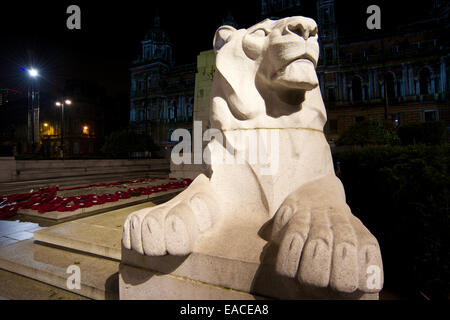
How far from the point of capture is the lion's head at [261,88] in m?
1.71

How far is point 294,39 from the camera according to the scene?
5.28 feet

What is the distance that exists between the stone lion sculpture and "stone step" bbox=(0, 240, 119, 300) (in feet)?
3.73

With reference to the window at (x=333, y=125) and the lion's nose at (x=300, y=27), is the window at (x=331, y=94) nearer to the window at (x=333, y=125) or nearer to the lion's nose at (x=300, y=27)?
the window at (x=333, y=125)

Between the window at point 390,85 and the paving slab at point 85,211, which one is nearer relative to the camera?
the paving slab at point 85,211

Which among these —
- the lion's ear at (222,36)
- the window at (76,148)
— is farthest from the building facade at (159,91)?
A: the lion's ear at (222,36)

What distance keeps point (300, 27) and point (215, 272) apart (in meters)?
1.66

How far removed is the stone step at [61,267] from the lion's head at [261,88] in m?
1.74

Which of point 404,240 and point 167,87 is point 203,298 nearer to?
point 404,240

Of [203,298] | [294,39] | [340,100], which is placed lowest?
[203,298]

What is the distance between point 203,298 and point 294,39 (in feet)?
5.71

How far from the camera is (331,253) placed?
3.28ft

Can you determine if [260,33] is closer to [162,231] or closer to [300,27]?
[300,27]

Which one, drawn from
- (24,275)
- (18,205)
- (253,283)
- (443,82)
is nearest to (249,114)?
(253,283)

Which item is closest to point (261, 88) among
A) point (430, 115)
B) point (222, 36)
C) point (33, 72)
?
point (222, 36)
